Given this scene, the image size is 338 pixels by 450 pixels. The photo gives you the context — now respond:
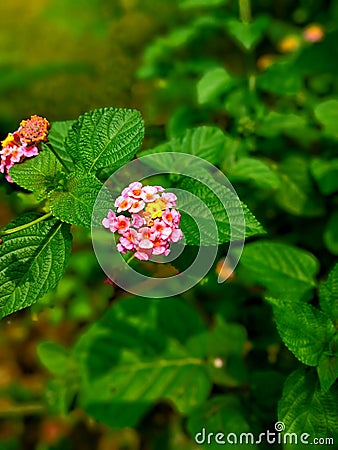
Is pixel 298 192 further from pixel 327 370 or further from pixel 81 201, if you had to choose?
pixel 81 201

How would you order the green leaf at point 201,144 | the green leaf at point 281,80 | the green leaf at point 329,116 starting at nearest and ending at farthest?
the green leaf at point 201,144, the green leaf at point 329,116, the green leaf at point 281,80

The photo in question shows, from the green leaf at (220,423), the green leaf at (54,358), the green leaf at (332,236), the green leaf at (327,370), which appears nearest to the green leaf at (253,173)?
the green leaf at (332,236)

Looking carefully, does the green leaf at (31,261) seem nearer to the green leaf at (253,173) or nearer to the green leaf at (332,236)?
the green leaf at (253,173)

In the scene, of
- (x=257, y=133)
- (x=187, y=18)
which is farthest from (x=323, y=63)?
(x=187, y=18)

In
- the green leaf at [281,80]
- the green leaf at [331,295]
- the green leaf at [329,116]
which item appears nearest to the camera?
the green leaf at [331,295]

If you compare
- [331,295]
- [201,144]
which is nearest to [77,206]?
[201,144]

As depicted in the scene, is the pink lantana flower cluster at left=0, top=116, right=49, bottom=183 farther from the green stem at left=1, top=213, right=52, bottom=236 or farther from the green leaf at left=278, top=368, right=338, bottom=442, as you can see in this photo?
the green leaf at left=278, top=368, right=338, bottom=442

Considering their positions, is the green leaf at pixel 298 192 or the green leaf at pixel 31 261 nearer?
the green leaf at pixel 31 261
